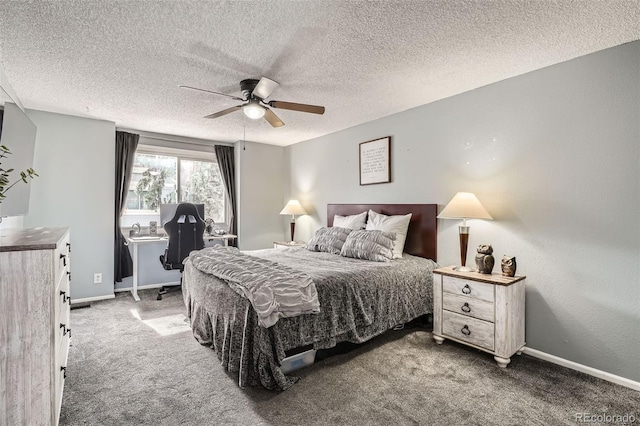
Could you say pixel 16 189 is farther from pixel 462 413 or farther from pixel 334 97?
pixel 462 413

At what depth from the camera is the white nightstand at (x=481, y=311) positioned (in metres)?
2.41

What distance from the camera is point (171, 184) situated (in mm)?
5105

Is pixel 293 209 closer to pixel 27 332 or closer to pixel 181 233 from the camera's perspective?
pixel 181 233

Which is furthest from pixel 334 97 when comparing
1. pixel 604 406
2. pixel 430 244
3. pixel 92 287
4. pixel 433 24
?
pixel 92 287

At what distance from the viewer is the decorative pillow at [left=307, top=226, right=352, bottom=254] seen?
144 inches

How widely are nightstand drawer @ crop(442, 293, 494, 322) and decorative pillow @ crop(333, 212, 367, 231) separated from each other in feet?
4.65

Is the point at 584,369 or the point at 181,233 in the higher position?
the point at 181,233

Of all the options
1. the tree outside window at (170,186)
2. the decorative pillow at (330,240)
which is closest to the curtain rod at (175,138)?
the tree outside window at (170,186)

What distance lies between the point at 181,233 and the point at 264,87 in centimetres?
248

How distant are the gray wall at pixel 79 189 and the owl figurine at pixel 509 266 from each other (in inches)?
186

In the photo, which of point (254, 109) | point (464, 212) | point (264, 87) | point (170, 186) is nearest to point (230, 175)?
point (170, 186)

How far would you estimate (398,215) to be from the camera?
368cm

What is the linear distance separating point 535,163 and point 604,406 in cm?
177

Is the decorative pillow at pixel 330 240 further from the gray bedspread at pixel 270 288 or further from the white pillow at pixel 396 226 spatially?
the gray bedspread at pixel 270 288
